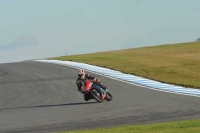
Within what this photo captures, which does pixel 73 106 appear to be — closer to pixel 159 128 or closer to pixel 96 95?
pixel 96 95

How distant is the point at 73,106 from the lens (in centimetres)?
1920

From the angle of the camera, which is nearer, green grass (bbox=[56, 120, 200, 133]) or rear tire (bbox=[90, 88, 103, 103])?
green grass (bbox=[56, 120, 200, 133])

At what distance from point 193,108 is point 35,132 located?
5.52m

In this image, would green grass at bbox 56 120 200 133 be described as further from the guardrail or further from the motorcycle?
the guardrail

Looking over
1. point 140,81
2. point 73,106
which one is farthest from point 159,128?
point 140,81

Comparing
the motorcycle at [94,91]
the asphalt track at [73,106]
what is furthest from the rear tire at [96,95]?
the asphalt track at [73,106]

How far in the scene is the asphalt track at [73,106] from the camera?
1446cm

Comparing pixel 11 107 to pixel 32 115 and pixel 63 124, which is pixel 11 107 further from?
pixel 63 124

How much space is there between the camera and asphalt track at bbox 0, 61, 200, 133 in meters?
14.5

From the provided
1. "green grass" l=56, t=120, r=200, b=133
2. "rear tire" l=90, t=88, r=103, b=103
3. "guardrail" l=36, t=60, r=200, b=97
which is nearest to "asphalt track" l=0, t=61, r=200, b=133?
"rear tire" l=90, t=88, r=103, b=103

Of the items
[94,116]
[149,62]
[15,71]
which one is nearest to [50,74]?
[15,71]

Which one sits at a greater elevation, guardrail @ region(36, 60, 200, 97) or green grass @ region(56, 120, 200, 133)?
green grass @ region(56, 120, 200, 133)

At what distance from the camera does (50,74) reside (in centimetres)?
3241

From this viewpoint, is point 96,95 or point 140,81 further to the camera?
point 140,81
